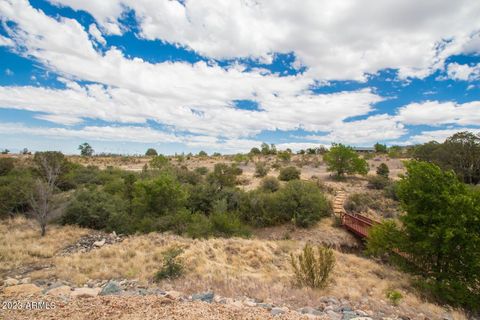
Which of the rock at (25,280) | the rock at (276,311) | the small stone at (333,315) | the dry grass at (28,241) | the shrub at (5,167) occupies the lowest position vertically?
the dry grass at (28,241)

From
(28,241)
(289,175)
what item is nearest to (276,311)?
Answer: (28,241)

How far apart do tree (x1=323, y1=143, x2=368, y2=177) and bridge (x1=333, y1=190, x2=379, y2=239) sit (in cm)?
892

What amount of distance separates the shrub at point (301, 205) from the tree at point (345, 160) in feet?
37.8

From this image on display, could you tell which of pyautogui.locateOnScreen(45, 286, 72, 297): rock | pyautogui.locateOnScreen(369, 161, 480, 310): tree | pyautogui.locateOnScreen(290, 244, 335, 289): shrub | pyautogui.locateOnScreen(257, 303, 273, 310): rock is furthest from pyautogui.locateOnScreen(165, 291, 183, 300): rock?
pyautogui.locateOnScreen(369, 161, 480, 310): tree

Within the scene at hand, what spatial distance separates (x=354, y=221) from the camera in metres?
18.6

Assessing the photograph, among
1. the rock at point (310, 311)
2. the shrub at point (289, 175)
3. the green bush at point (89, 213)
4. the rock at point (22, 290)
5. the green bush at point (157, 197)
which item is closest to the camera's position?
the rock at point (310, 311)

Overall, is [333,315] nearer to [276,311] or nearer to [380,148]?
[276,311]

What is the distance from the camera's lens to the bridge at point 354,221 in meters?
16.9

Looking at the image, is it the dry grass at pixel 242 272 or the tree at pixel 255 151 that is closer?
the dry grass at pixel 242 272

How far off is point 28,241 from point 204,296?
1058 centimetres

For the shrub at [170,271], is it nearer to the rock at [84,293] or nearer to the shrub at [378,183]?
the rock at [84,293]

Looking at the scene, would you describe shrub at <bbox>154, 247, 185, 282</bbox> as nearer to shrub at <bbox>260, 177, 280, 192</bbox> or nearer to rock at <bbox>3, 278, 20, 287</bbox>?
rock at <bbox>3, 278, 20, 287</bbox>

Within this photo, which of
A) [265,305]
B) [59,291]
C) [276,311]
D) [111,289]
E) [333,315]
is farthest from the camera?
[111,289]

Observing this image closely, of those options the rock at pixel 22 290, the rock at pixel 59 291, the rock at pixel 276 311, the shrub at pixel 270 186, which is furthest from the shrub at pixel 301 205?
the rock at pixel 22 290
